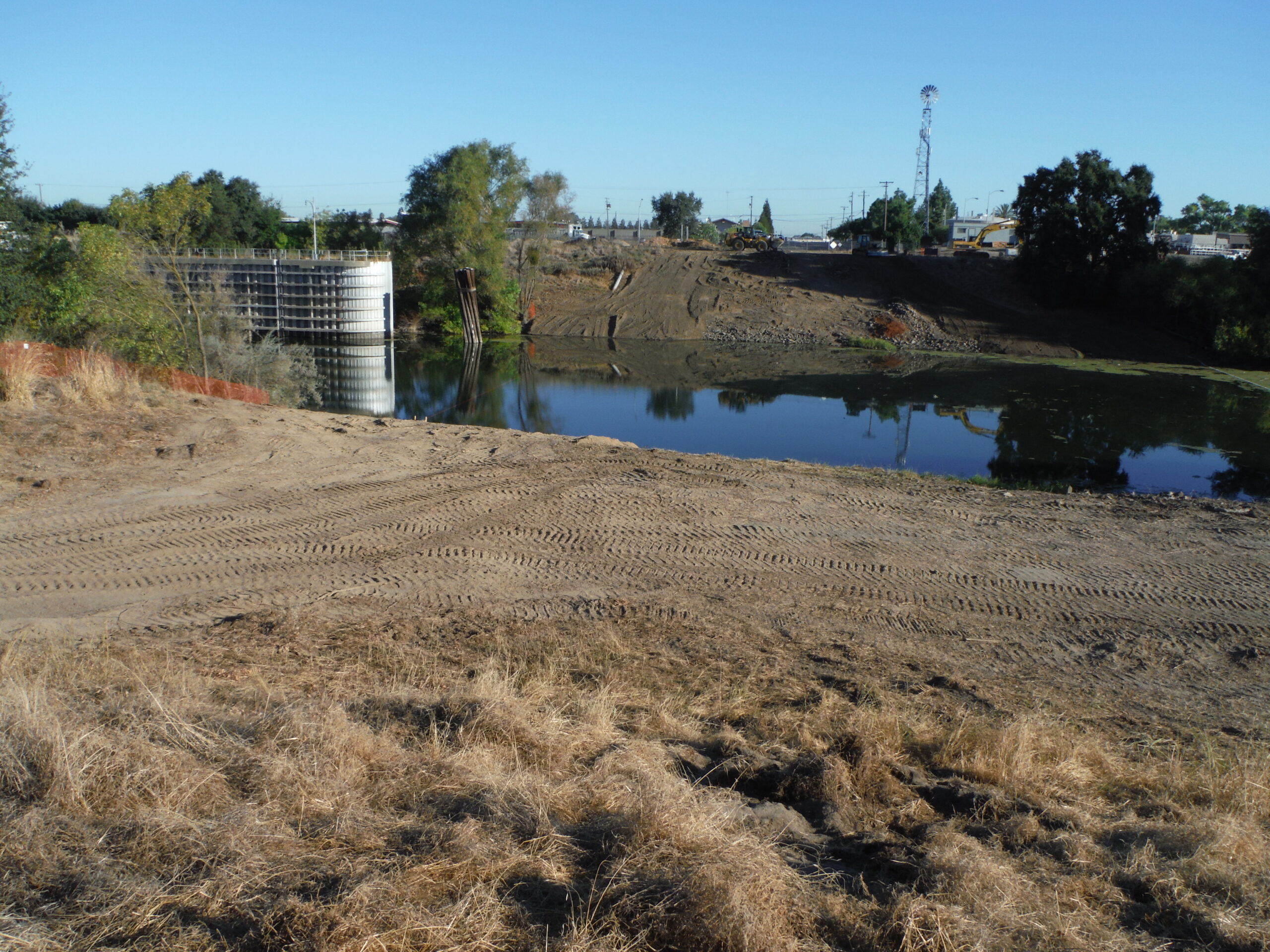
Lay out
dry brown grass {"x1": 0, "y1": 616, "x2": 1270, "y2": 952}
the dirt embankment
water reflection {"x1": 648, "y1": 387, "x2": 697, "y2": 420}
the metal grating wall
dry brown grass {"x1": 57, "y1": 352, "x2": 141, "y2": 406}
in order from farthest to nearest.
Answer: the dirt embankment, the metal grating wall, water reflection {"x1": 648, "y1": 387, "x2": 697, "y2": 420}, dry brown grass {"x1": 57, "y1": 352, "x2": 141, "y2": 406}, dry brown grass {"x1": 0, "y1": 616, "x2": 1270, "y2": 952}

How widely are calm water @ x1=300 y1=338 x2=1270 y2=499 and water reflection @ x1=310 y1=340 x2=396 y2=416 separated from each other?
0.14 meters

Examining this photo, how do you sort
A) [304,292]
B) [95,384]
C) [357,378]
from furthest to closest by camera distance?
[304,292] < [357,378] < [95,384]

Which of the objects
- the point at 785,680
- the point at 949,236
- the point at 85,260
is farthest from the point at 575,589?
the point at 949,236

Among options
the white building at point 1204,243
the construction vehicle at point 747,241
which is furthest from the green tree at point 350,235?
the white building at point 1204,243

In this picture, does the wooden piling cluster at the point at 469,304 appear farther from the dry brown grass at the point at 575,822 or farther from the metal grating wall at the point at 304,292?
the dry brown grass at the point at 575,822

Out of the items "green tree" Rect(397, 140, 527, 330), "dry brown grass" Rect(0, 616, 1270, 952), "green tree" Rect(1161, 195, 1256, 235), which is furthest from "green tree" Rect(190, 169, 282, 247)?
"green tree" Rect(1161, 195, 1256, 235)

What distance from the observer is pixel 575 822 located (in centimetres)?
422

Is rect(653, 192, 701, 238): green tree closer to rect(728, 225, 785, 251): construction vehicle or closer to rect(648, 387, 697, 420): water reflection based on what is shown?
rect(728, 225, 785, 251): construction vehicle

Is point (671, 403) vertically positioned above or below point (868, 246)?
below

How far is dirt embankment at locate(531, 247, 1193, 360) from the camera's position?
49.1 m

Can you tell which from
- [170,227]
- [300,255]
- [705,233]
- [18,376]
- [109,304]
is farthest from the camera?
[705,233]

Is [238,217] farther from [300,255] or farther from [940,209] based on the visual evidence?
[940,209]

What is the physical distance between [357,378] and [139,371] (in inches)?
720

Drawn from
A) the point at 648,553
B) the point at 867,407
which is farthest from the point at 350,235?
the point at 648,553
